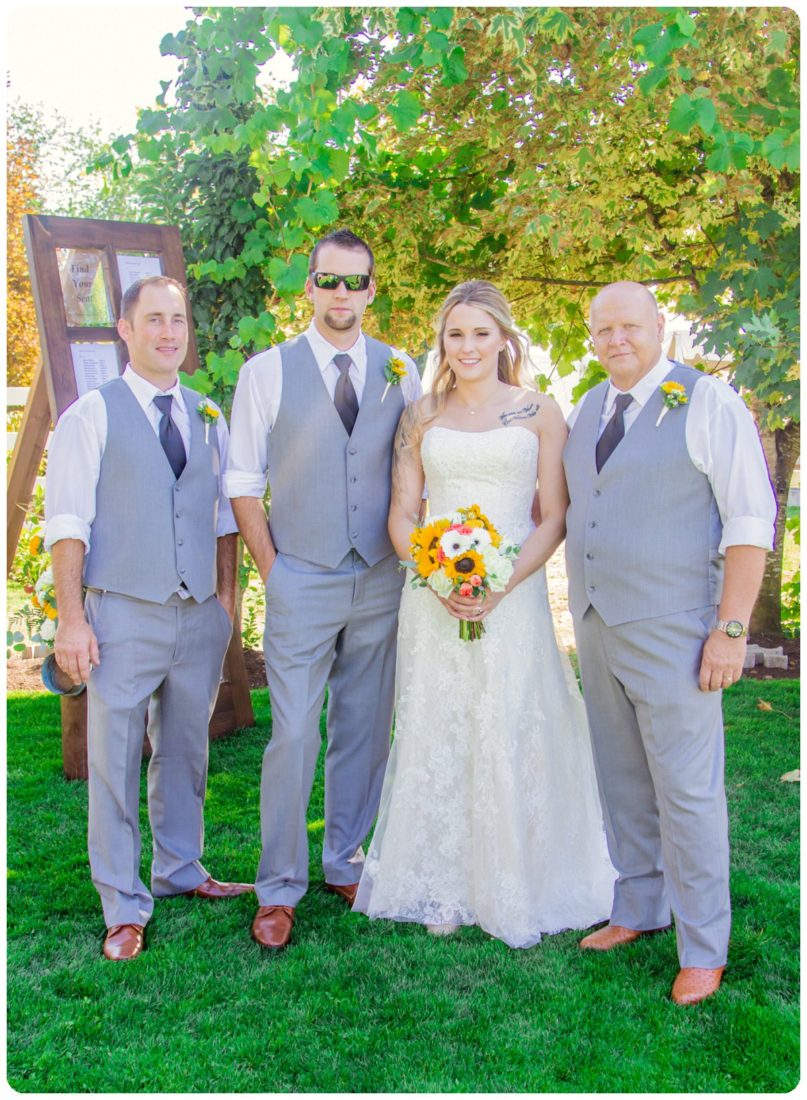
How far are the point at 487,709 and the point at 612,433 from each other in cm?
106

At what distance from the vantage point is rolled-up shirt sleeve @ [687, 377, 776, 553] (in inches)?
118

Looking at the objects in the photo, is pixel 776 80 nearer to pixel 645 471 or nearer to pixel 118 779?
pixel 645 471

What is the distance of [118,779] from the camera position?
3.53 metres

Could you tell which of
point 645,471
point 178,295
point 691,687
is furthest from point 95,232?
point 691,687

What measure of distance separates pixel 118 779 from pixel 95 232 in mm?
2860

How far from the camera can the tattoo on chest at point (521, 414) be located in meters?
3.60

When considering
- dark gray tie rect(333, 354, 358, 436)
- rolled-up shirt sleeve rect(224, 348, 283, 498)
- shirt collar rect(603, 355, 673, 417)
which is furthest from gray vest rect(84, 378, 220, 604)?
shirt collar rect(603, 355, 673, 417)

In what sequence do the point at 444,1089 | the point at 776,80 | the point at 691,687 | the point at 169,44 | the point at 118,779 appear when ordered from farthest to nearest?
the point at 776,80
the point at 169,44
the point at 118,779
the point at 691,687
the point at 444,1089

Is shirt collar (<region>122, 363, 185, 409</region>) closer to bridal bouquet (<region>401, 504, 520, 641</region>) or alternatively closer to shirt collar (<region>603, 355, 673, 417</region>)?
bridal bouquet (<region>401, 504, 520, 641</region>)

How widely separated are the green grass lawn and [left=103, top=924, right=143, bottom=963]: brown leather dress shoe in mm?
49

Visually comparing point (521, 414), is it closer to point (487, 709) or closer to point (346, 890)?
point (487, 709)

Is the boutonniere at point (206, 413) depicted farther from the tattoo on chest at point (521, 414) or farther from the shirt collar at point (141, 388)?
the tattoo on chest at point (521, 414)

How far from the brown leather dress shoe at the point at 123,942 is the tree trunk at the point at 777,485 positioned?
16.6 feet

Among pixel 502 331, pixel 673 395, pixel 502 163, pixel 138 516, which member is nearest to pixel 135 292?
pixel 138 516
